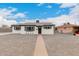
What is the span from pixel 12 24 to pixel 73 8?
4034mm

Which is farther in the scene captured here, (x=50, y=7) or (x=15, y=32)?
(x=15, y=32)

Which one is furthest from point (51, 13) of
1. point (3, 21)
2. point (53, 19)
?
point (3, 21)

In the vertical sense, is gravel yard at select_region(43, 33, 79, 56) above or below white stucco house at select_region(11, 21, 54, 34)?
below

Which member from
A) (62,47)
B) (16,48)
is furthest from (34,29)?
(16,48)

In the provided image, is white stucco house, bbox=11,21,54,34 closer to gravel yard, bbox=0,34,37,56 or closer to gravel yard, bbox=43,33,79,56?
gravel yard, bbox=43,33,79,56

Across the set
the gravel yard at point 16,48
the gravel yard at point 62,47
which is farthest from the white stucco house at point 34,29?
the gravel yard at point 16,48

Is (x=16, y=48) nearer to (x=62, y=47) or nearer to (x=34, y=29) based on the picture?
(x=62, y=47)

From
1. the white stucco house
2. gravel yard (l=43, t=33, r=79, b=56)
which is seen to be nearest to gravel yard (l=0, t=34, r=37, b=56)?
gravel yard (l=43, t=33, r=79, b=56)

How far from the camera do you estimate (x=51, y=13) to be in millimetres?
10898

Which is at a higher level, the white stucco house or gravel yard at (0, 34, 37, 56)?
the white stucco house

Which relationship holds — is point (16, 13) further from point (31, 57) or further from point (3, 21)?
point (31, 57)

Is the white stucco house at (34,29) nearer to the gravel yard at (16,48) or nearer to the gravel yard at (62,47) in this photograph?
the gravel yard at (62,47)

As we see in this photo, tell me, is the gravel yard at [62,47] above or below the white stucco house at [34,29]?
below

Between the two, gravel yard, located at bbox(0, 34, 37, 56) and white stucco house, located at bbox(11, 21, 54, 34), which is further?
white stucco house, located at bbox(11, 21, 54, 34)
